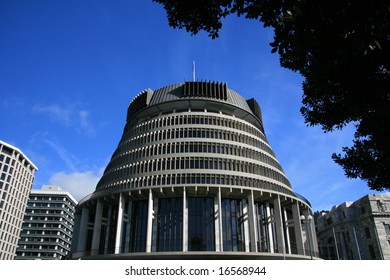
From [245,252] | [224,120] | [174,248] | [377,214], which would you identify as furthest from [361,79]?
[377,214]

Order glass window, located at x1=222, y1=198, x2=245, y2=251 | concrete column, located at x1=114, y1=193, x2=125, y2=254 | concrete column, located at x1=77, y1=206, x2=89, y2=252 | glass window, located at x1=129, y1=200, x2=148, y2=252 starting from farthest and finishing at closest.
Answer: concrete column, located at x1=77, y1=206, x2=89, y2=252 → glass window, located at x1=129, y1=200, x2=148, y2=252 → glass window, located at x1=222, y1=198, x2=245, y2=251 → concrete column, located at x1=114, y1=193, x2=125, y2=254

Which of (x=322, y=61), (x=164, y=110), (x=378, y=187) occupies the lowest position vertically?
(x=378, y=187)

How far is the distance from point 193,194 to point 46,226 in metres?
102

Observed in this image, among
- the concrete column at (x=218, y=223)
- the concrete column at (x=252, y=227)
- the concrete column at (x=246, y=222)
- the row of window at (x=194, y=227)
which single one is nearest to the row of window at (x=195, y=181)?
the concrete column at (x=218, y=223)

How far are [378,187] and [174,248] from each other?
30865 mm

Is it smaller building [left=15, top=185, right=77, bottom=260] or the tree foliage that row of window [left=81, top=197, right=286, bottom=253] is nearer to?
the tree foliage

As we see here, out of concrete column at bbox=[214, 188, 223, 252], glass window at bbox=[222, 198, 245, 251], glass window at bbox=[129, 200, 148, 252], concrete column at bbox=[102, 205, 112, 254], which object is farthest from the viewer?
concrete column at bbox=[102, 205, 112, 254]

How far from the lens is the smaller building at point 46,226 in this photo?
382 ft

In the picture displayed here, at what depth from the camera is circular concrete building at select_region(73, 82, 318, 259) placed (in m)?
42.2

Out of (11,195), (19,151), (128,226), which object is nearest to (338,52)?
(128,226)

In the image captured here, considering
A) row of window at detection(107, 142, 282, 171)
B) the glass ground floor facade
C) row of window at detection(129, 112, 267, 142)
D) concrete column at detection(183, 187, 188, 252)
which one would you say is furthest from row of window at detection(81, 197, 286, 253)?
row of window at detection(129, 112, 267, 142)

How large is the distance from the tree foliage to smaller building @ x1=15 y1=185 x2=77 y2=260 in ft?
410
